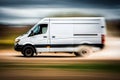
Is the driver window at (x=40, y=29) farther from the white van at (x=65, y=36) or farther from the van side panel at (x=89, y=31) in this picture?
the van side panel at (x=89, y=31)

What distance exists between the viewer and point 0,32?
163 ft

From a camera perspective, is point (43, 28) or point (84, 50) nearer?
point (43, 28)

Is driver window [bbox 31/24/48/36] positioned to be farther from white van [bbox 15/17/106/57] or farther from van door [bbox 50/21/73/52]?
van door [bbox 50/21/73/52]

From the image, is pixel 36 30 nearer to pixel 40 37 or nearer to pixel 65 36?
pixel 40 37

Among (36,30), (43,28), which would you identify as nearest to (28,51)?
(36,30)

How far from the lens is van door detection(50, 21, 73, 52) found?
21.3m

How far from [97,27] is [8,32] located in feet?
95.7

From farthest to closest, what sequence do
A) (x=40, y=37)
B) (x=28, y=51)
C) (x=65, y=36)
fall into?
(x=28, y=51) → (x=40, y=37) → (x=65, y=36)

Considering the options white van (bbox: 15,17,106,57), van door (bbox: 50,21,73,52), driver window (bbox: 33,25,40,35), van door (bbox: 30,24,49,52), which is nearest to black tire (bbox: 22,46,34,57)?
white van (bbox: 15,17,106,57)

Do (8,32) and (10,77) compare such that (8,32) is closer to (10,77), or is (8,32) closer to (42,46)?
(42,46)

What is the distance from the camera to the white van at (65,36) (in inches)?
838

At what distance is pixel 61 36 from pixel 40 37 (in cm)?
116

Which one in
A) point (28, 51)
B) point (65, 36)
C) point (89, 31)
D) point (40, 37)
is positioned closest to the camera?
point (89, 31)

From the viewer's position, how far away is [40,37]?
21688 mm
